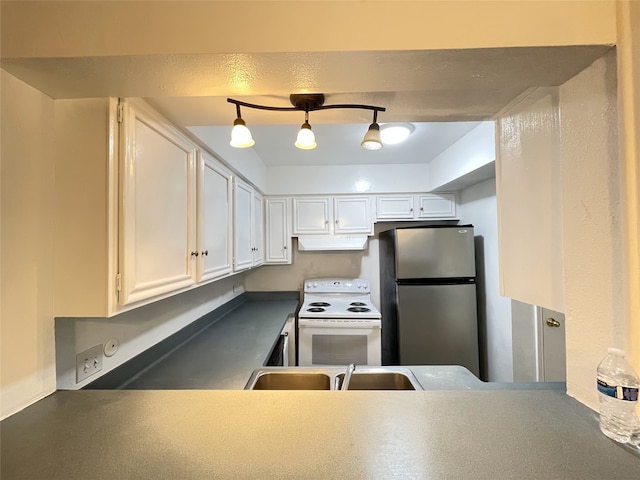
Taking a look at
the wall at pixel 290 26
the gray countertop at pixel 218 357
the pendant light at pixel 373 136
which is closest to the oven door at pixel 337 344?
the gray countertop at pixel 218 357

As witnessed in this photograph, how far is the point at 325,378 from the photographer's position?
1.50 meters

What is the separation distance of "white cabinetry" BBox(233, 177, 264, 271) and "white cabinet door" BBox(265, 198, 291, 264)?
126mm

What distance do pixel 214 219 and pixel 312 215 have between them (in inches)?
60.4

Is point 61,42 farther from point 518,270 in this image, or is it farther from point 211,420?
point 518,270

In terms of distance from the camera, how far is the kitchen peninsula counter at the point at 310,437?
0.56m

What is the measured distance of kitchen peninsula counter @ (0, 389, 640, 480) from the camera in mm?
562

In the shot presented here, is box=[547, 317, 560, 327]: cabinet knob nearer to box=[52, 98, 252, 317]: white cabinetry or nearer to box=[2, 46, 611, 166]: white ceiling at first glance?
box=[2, 46, 611, 166]: white ceiling

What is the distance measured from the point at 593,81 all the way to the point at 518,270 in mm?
556

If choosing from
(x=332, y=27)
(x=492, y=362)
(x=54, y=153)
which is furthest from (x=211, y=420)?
(x=492, y=362)

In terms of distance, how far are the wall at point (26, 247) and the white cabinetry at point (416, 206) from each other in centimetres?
267

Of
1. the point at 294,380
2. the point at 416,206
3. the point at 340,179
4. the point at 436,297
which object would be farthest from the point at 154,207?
the point at 416,206

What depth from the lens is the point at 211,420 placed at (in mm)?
724

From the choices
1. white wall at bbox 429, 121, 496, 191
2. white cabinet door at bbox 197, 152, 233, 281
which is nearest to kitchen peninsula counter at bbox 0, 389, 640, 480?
white cabinet door at bbox 197, 152, 233, 281

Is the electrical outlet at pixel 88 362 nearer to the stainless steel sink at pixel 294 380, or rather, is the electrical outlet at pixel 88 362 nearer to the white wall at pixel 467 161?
the stainless steel sink at pixel 294 380
